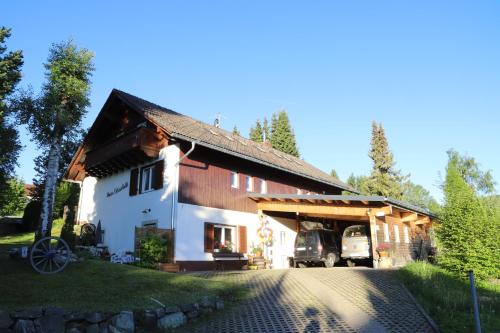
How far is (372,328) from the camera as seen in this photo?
7.49 meters

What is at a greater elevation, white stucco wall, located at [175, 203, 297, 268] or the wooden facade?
the wooden facade

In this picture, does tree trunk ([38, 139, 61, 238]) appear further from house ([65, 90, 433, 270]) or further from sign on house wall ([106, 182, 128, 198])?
sign on house wall ([106, 182, 128, 198])

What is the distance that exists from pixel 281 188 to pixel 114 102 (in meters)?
10.4

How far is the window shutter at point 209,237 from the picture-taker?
17031mm

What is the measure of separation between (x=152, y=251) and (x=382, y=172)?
37486mm

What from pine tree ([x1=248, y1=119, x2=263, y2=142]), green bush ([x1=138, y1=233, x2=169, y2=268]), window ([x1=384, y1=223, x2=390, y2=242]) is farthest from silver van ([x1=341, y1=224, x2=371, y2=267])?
pine tree ([x1=248, y1=119, x2=263, y2=142])

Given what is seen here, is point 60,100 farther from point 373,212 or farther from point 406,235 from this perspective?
point 406,235

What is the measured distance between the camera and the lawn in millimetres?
7461

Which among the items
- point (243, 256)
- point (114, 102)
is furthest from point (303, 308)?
point (114, 102)

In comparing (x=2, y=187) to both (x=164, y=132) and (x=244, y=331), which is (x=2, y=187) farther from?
(x=244, y=331)

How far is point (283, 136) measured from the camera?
187 ft

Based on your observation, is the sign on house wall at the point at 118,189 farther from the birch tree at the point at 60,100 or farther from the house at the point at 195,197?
the birch tree at the point at 60,100

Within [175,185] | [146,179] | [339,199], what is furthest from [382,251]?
[146,179]

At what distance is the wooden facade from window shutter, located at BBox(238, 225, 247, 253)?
939mm
